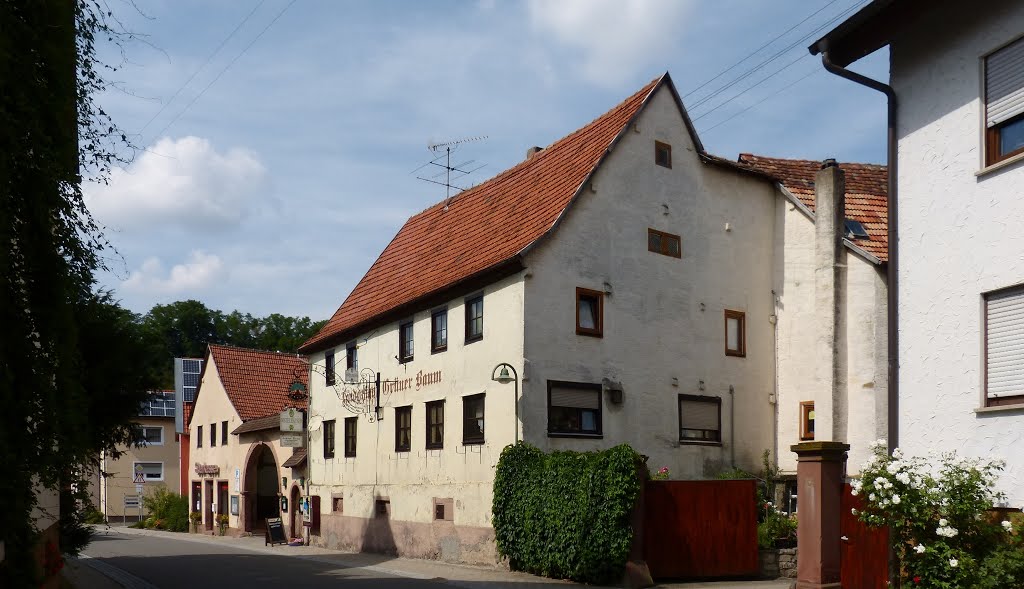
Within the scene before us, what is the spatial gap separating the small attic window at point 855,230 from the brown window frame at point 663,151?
173 inches

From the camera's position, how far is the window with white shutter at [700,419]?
23969 mm

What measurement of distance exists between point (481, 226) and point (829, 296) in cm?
886

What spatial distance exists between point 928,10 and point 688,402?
13.8m

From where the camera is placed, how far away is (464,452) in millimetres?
23734

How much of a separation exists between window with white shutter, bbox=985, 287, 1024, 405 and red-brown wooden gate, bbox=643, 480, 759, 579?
8823 millimetres

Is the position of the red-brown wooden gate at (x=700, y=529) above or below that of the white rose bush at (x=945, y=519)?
below

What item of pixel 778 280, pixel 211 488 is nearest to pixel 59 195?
pixel 778 280

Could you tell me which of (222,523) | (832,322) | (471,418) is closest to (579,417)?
(471,418)

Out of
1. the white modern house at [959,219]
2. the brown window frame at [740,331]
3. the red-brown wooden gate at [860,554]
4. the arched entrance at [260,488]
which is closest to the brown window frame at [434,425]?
the brown window frame at [740,331]

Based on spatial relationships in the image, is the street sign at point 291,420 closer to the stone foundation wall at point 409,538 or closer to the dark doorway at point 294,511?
the stone foundation wall at point 409,538

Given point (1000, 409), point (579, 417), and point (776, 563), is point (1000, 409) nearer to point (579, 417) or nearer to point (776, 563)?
point (776, 563)

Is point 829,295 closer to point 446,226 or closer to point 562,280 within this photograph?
point 562,280

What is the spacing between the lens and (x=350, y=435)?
3052 centimetres

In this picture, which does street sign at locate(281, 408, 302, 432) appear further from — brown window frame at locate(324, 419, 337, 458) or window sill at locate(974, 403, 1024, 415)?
window sill at locate(974, 403, 1024, 415)
